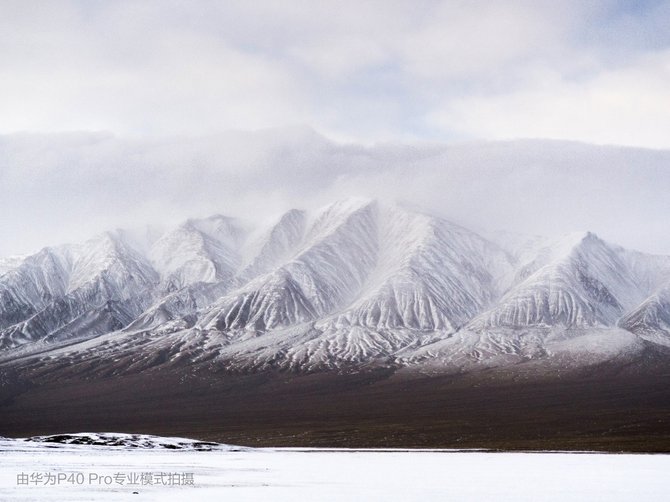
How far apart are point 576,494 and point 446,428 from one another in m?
116

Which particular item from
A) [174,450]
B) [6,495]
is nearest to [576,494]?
[6,495]

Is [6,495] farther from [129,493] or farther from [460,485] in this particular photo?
[460,485]

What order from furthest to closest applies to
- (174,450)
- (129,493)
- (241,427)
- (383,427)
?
(241,427) → (383,427) → (174,450) → (129,493)

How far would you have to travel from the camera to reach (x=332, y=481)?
1880 inches

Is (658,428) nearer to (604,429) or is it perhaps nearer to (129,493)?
(604,429)

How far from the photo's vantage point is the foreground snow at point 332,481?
38594mm

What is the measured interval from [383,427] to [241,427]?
32.9 metres

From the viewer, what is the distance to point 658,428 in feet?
481

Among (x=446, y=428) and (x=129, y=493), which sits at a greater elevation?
(x=129, y=493)

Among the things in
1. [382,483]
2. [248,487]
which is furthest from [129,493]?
[382,483]

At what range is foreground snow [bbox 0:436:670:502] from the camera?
1519 inches

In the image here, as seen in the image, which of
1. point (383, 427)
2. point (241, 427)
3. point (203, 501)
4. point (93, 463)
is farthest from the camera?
point (241, 427)

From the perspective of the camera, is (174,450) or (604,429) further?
(604,429)

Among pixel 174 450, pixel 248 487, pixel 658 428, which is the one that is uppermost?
pixel 248 487
